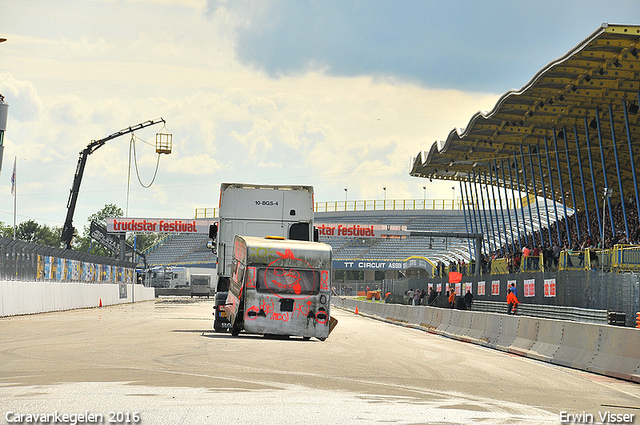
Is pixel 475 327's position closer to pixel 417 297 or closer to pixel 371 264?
pixel 417 297

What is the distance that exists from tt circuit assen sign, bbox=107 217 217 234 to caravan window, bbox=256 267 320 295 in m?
58.3

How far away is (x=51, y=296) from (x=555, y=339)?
1014 inches

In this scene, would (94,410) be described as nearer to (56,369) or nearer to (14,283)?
(56,369)

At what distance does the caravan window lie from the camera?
19797 millimetres

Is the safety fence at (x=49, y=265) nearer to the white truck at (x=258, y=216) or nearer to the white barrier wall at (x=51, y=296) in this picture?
the white barrier wall at (x=51, y=296)

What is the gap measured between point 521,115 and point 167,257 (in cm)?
7744

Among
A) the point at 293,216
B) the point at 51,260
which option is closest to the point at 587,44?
the point at 293,216

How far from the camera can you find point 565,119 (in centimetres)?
4512

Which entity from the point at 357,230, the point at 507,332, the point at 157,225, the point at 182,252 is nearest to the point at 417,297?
the point at 507,332

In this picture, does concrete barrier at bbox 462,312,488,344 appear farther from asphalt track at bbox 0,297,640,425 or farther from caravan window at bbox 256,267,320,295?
caravan window at bbox 256,267,320,295

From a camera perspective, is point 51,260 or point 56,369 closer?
point 56,369

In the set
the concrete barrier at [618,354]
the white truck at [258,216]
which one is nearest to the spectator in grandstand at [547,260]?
the white truck at [258,216]

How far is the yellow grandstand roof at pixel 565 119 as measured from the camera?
1326 inches

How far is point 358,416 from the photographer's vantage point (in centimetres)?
886
